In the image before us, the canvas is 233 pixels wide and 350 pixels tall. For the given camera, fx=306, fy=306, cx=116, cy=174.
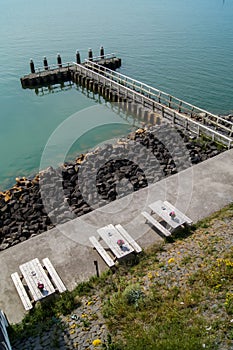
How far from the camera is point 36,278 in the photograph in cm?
838

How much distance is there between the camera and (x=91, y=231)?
10.4 meters

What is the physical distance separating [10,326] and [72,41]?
50054 mm

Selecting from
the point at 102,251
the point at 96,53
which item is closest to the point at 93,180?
the point at 102,251

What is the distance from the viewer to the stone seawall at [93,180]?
12105mm

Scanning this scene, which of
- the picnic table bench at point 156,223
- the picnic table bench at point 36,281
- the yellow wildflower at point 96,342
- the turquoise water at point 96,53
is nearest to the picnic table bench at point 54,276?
the picnic table bench at point 36,281

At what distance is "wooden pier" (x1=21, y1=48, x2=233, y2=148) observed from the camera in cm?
1708

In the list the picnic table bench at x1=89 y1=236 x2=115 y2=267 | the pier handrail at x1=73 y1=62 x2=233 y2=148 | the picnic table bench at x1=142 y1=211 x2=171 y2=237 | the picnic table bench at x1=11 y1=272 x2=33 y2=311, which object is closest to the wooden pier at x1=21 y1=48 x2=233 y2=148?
the pier handrail at x1=73 y1=62 x2=233 y2=148

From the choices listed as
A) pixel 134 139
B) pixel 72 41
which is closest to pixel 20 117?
pixel 134 139

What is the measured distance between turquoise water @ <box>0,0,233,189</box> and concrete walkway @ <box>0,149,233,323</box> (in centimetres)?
835

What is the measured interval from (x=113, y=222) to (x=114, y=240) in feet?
4.41

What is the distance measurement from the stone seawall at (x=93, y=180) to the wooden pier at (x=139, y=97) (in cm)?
107

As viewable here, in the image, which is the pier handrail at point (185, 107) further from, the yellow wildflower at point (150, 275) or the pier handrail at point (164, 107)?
the yellow wildflower at point (150, 275)

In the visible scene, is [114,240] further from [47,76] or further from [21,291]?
[47,76]

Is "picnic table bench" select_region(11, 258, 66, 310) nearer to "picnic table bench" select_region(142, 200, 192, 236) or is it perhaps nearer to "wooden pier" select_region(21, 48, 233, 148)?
"picnic table bench" select_region(142, 200, 192, 236)
